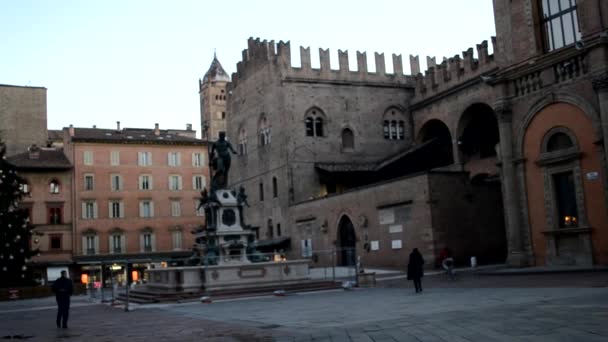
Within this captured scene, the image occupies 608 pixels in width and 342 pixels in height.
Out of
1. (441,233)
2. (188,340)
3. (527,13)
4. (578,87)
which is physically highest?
(527,13)

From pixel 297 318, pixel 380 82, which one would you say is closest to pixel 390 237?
pixel 380 82

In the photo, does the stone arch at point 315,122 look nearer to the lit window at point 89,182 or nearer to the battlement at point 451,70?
the battlement at point 451,70

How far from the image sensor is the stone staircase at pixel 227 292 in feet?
68.4

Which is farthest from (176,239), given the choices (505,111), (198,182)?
(505,111)

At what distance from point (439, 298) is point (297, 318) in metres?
4.14

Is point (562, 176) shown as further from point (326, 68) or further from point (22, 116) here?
point (22, 116)

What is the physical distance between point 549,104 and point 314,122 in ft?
77.6

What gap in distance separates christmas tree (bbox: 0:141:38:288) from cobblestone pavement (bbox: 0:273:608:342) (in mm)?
12862

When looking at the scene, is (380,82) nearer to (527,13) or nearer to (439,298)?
(527,13)

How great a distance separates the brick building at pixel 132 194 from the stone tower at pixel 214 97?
42.2 meters

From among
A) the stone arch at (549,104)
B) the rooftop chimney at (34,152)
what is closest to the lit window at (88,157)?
the rooftop chimney at (34,152)

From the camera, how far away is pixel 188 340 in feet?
34.8

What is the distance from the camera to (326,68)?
1806 inches

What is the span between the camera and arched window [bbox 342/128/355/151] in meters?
46.0
